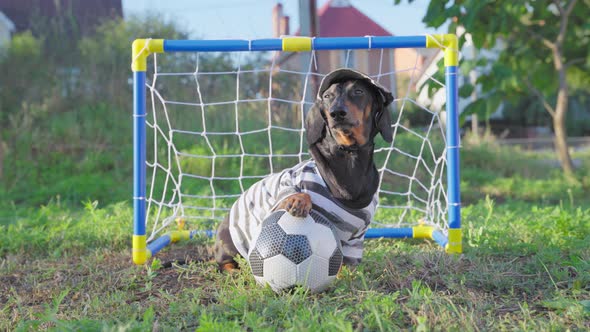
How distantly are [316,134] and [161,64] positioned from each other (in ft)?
16.6

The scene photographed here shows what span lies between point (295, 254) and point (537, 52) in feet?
21.5

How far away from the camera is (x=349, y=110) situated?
2621 mm

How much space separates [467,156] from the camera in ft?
A: 28.5

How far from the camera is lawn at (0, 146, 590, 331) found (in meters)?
2.16

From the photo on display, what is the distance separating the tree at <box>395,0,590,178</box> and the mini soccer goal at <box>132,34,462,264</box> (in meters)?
0.77

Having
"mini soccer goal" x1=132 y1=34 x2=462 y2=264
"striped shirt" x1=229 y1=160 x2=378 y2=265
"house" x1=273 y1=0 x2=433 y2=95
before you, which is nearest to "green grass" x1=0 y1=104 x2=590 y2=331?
"striped shirt" x1=229 y1=160 x2=378 y2=265

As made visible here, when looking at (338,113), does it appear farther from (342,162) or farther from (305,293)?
(305,293)

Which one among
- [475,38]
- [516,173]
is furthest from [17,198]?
[516,173]

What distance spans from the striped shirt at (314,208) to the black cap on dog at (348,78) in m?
0.43

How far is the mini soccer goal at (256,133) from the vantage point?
3438 mm

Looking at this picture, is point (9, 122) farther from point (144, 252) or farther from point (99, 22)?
point (144, 252)

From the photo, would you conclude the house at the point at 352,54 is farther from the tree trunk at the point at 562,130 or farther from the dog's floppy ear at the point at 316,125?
the tree trunk at the point at 562,130

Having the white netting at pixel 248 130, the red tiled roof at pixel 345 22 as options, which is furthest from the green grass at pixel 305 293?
the red tiled roof at pixel 345 22

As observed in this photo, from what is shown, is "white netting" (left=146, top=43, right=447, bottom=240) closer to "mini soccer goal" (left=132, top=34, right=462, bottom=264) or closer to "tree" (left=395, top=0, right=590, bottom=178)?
"mini soccer goal" (left=132, top=34, right=462, bottom=264)
